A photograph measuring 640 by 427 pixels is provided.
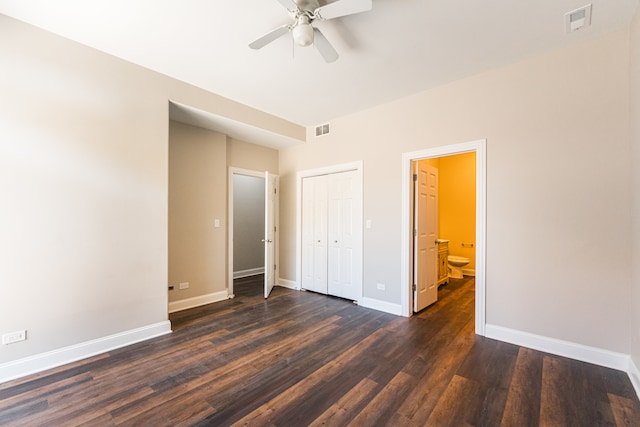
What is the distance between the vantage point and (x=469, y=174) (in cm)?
593

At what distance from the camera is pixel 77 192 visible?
2.55 meters

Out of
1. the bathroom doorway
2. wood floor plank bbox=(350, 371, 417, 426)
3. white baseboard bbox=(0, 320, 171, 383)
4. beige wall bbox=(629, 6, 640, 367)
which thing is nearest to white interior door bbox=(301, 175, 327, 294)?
the bathroom doorway

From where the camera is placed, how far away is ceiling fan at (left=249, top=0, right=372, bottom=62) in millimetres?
1862

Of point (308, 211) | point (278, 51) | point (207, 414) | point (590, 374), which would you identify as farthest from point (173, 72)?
point (590, 374)

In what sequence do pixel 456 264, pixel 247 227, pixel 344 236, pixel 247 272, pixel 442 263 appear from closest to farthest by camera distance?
pixel 344 236, pixel 442 263, pixel 456 264, pixel 247 272, pixel 247 227

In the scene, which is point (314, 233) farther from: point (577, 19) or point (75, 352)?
point (577, 19)

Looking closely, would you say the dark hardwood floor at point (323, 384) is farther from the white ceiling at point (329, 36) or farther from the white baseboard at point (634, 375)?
the white ceiling at point (329, 36)

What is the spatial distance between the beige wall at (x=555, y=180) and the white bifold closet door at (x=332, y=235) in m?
1.47

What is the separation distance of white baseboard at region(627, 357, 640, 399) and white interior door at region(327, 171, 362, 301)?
2.75 metres

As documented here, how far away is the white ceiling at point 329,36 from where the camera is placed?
6.97ft

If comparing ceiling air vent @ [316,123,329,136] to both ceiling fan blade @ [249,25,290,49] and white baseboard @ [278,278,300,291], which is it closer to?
ceiling fan blade @ [249,25,290,49]

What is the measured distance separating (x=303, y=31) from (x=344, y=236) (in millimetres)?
3028

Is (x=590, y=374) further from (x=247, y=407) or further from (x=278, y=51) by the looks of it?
(x=278, y=51)

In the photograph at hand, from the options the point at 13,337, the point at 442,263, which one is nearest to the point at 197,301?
the point at 13,337
